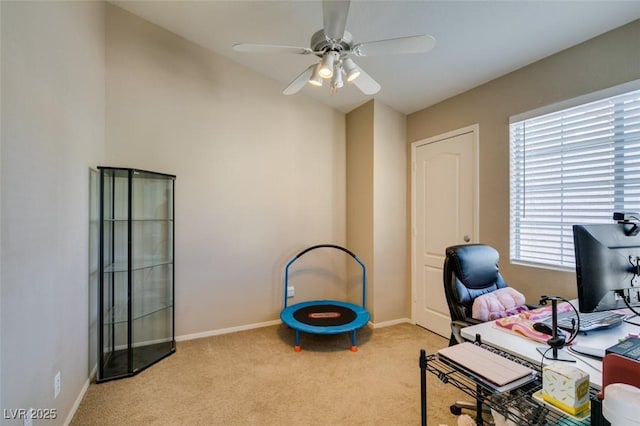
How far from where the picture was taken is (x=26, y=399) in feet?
4.55

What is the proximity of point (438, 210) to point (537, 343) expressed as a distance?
83.8 inches

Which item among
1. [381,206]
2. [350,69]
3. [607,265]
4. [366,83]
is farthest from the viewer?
[381,206]

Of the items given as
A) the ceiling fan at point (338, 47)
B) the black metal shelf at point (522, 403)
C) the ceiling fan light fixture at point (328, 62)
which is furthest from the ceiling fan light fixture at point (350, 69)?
the black metal shelf at point (522, 403)

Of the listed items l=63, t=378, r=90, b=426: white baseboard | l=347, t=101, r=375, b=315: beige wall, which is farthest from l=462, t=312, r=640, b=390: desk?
l=63, t=378, r=90, b=426: white baseboard

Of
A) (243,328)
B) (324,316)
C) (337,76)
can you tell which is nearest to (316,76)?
(337,76)

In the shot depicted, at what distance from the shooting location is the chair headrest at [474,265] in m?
1.87

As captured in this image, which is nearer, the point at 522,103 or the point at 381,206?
the point at 522,103

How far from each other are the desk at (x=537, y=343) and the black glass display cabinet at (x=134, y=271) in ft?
8.42

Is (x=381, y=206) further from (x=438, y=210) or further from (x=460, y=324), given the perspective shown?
(x=460, y=324)

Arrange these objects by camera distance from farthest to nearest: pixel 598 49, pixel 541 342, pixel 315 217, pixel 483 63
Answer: pixel 315 217
pixel 483 63
pixel 598 49
pixel 541 342

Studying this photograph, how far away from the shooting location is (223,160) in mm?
3266

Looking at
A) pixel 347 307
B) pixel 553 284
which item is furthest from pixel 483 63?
pixel 347 307

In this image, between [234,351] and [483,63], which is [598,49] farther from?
[234,351]

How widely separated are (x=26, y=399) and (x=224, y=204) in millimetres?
2149
